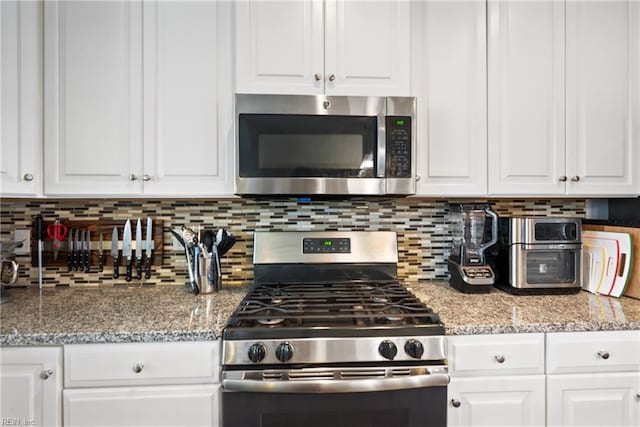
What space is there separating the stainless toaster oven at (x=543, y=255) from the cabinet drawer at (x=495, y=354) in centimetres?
40

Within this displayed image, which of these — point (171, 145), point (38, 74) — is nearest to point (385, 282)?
point (171, 145)

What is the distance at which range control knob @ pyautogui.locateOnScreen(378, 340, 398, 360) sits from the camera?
1.09 metres

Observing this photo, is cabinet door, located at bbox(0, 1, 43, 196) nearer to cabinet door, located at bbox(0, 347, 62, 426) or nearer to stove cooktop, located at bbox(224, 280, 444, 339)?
cabinet door, located at bbox(0, 347, 62, 426)

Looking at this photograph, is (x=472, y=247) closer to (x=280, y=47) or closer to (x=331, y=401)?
(x=331, y=401)

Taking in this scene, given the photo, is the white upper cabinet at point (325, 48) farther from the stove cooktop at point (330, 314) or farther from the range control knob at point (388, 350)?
the range control knob at point (388, 350)

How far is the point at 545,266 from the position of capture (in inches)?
61.8

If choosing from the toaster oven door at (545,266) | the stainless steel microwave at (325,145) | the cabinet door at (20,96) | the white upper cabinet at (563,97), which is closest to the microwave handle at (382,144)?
the stainless steel microwave at (325,145)

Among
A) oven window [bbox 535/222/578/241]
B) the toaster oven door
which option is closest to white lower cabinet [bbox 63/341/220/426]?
the toaster oven door

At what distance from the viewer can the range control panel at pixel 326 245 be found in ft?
5.53

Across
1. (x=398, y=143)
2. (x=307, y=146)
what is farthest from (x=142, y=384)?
(x=398, y=143)

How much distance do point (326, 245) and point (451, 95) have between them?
0.89 m

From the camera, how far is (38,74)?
4.56ft

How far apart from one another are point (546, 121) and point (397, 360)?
1.24 meters

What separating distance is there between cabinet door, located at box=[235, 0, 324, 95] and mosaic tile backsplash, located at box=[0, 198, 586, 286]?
581 millimetres
